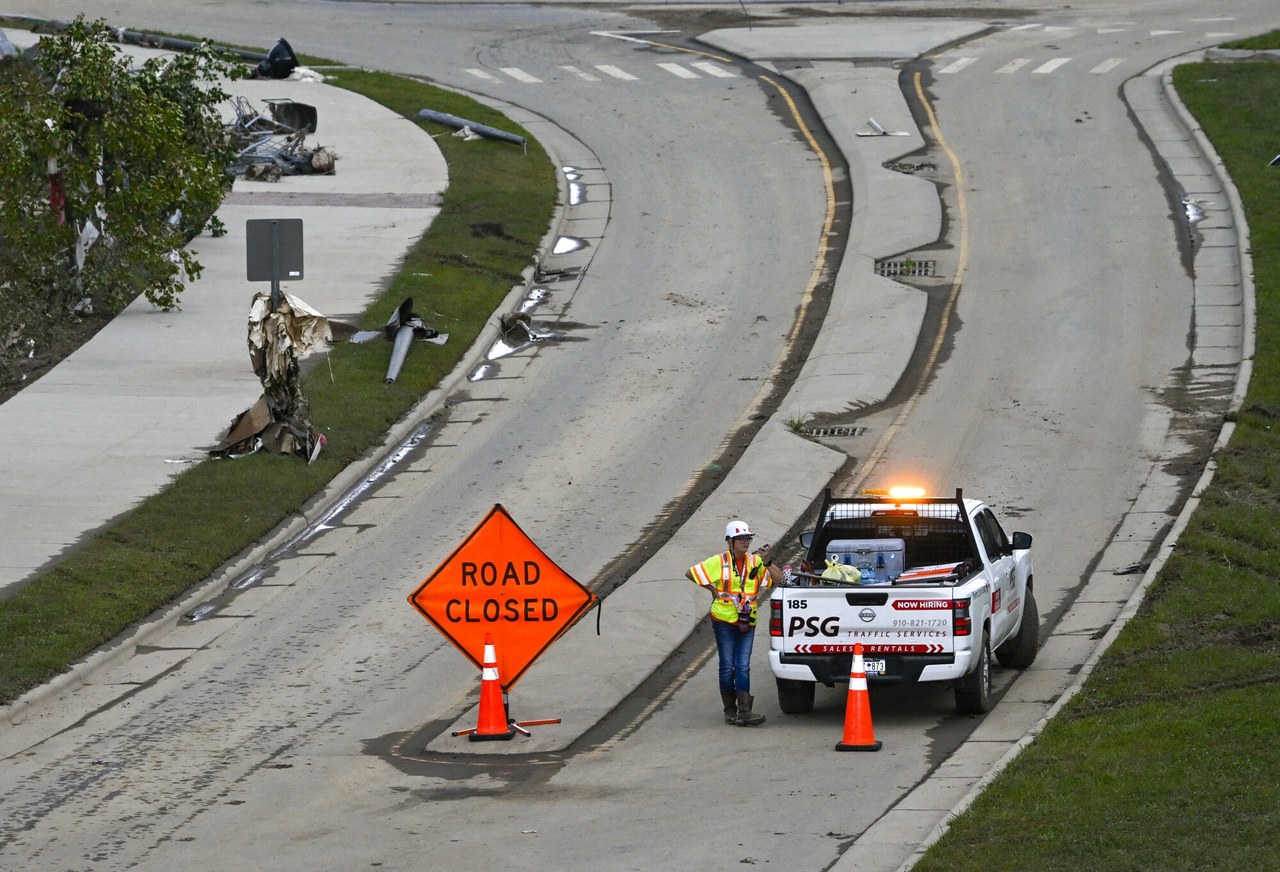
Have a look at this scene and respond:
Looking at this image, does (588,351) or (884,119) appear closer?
(588,351)

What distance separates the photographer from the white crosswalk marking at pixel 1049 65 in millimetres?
50094

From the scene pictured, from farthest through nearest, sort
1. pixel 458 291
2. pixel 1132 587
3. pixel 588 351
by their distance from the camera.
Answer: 1. pixel 458 291
2. pixel 588 351
3. pixel 1132 587

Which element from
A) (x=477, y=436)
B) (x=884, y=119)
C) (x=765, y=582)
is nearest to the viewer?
(x=765, y=582)

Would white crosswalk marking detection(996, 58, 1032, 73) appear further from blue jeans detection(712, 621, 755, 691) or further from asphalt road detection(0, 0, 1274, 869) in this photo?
blue jeans detection(712, 621, 755, 691)

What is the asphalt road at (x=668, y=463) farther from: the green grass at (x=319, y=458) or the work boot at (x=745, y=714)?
the green grass at (x=319, y=458)

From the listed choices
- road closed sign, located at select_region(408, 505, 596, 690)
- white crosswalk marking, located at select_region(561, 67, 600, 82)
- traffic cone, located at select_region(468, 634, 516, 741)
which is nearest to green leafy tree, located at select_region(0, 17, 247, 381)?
road closed sign, located at select_region(408, 505, 596, 690)

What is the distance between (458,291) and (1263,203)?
15649 mm

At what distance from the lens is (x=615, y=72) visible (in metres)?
52.2

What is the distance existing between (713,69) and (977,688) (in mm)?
37037

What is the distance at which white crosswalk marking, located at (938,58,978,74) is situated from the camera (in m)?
50.6

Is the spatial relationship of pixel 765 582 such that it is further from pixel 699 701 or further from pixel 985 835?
pixel 985 835

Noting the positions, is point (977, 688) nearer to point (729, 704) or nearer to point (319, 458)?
point (729, 704)

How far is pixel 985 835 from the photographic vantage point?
42.3 feet

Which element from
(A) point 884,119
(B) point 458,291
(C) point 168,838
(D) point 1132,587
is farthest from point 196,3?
(C) point 168,838
